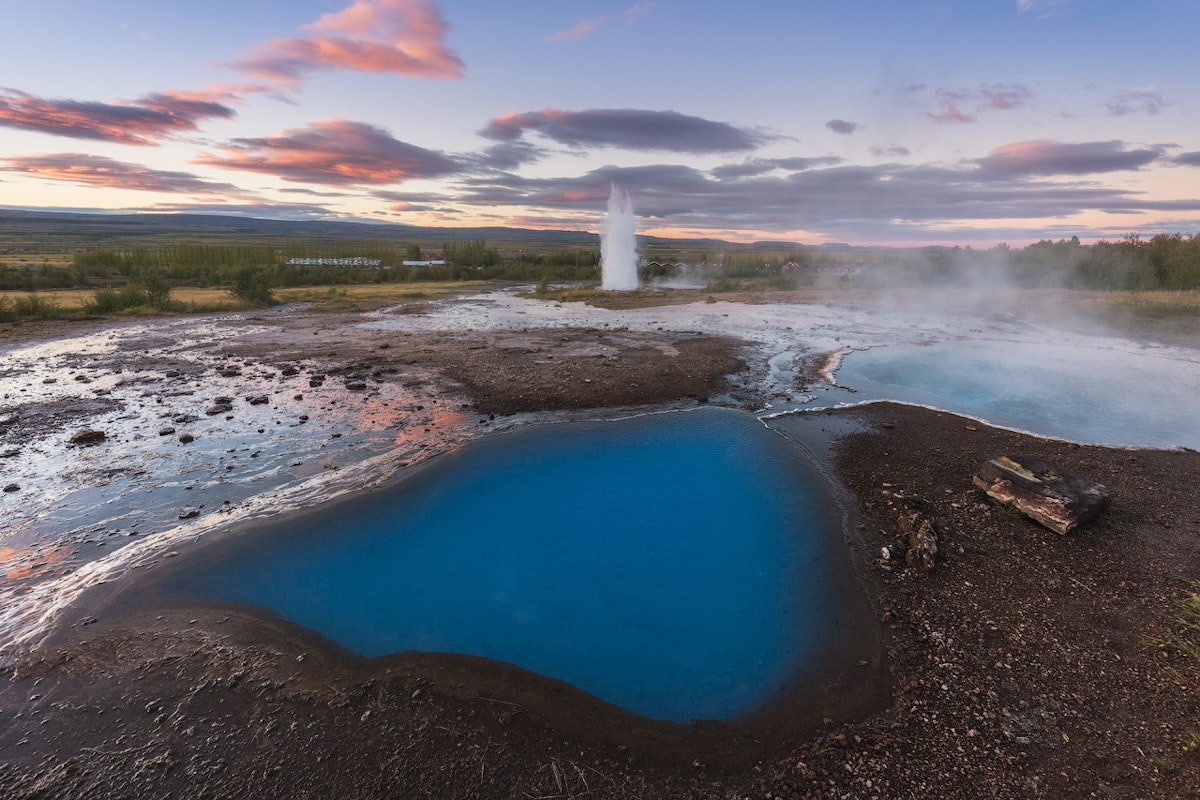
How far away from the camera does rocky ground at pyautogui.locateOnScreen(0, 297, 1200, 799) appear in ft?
13.3

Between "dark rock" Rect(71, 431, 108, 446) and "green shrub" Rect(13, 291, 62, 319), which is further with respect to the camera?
"green shrub" Rect(13, 291, 62, 319)

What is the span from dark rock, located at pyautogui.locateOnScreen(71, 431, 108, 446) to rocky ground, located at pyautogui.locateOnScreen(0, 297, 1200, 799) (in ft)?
23.6

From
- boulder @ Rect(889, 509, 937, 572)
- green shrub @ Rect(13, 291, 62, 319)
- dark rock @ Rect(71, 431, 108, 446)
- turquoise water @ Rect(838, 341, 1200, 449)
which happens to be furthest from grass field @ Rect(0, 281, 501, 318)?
boulder @ Rect(889, 509, 937, 572)

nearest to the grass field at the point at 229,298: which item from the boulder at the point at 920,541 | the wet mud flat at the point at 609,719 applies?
the wet mud flat at the point at 609,719

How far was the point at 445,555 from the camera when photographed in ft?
25.3

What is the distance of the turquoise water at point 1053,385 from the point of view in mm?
12429

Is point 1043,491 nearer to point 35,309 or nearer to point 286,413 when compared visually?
point 286,413

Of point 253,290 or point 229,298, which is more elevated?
point 253,290

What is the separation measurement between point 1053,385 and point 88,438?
26.0 meters

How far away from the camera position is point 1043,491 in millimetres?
7789

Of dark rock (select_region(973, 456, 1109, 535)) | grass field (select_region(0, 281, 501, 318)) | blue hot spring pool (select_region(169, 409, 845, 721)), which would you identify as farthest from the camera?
grass field (select_region(0, 281, 501, 318))

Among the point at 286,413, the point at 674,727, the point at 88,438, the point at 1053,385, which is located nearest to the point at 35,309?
the point at 88,438

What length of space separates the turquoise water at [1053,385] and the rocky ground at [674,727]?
6.64 metres

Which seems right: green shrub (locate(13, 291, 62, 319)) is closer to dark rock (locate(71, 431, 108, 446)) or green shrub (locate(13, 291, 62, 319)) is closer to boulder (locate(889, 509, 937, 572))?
dark rock (locate(71, 431, 108, 446))
